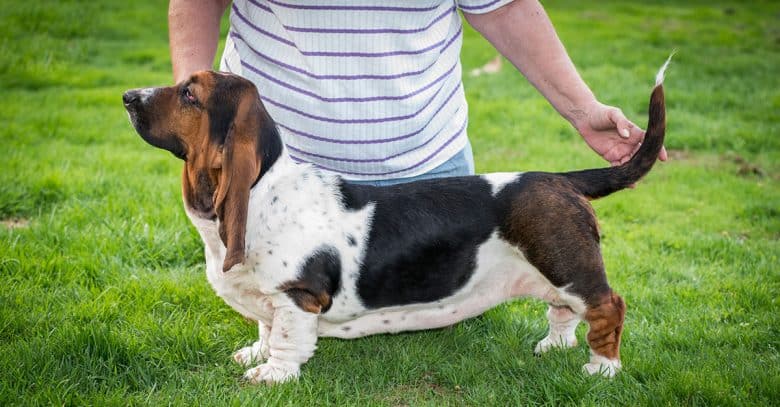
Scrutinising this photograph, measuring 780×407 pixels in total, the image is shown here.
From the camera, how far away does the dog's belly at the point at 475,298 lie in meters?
3.88

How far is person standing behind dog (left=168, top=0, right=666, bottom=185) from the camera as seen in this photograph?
415 centimetres

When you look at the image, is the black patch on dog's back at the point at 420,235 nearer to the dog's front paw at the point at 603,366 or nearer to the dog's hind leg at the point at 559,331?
the dog's hind leg at the point at 559,331

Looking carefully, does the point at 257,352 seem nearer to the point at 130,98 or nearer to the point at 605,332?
the point at 130,98

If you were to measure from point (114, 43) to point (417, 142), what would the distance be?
9.56 metres

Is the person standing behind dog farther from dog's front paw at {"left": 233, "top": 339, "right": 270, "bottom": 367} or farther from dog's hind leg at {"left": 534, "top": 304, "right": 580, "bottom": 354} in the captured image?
dog's front paw at {"left": 233, "top": 339, "right": 270, "bottom": 367}

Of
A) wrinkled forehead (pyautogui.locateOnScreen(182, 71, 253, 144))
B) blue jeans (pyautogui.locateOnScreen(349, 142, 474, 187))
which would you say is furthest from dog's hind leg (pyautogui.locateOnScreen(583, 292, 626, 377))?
wrinkled forehead (pyautogui.locateOnScreen(182, 71, 253, 144))

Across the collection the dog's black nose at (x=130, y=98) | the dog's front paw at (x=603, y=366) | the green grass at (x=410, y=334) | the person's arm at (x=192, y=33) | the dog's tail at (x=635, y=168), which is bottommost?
the green grass at (x=410, y=334)

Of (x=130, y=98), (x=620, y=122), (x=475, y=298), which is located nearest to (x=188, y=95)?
(x=130, y=98)

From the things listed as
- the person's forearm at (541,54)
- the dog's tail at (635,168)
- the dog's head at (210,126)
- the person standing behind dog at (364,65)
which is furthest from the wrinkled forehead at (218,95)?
the dog's tail at (635,168)

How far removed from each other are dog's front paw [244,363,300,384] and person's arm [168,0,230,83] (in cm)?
151

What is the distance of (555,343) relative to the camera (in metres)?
4.34

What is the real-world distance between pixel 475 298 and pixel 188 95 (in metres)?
1.70

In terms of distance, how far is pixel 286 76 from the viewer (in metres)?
4.25

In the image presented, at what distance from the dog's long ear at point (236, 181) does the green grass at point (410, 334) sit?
0.72 m
